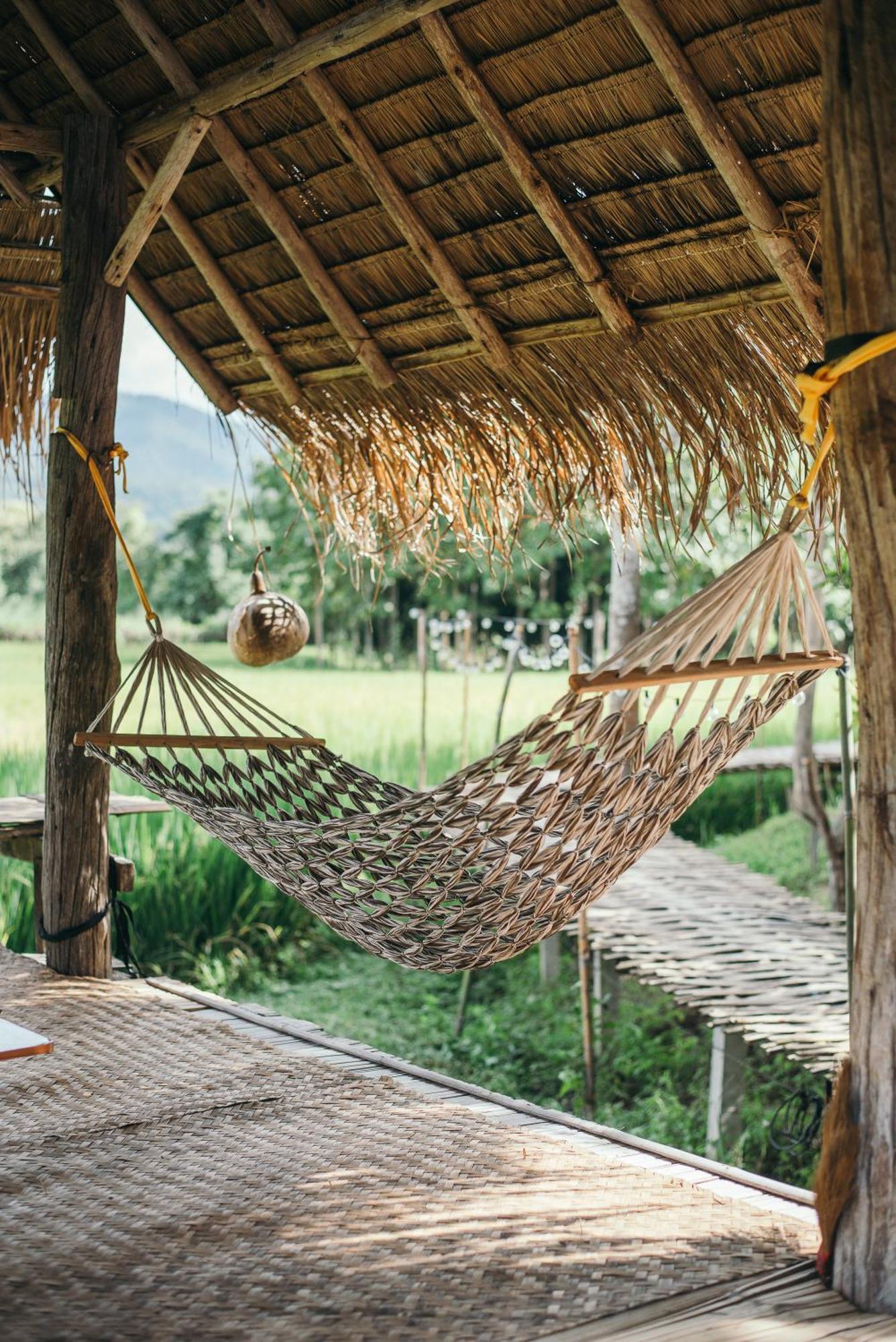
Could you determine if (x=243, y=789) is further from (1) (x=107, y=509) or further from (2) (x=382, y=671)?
(2) (x=382, y=671)

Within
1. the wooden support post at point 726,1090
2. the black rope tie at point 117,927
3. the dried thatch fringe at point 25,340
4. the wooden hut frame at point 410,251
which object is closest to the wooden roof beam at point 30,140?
the wooden hut frame at point 410,251

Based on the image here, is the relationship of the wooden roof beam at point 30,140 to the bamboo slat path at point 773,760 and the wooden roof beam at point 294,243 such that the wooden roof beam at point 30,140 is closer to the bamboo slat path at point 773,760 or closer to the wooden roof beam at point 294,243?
the wooden roof beam at point 294,243

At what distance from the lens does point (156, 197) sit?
2.76m

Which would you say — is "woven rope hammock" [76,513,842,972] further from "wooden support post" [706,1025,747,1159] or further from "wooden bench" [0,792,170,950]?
"wooden support post" [706,1025,747,1159]

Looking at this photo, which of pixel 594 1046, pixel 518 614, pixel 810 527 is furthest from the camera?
pixel 518 614

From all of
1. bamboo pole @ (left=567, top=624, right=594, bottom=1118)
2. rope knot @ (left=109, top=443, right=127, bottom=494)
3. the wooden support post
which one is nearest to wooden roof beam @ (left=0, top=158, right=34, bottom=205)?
rope knot @ (left=109, top=443, right=127, bottom=494)

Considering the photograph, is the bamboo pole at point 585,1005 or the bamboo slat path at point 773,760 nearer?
the bamboo pole at point 585,1005

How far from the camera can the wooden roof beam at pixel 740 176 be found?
221 cm

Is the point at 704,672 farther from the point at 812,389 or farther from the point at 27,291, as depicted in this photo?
the point at 27,291

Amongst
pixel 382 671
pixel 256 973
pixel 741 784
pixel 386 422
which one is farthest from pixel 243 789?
pixel 382 671

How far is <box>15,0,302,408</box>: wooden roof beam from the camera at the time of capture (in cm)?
296

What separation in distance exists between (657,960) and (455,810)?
→ 2.54 metres

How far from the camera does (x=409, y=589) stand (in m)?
15.8

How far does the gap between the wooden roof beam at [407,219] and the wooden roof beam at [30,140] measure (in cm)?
64
